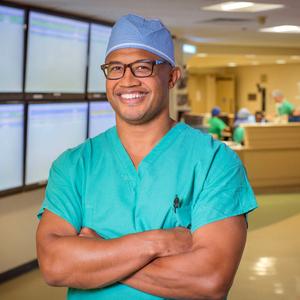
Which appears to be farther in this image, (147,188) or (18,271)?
(18,271)

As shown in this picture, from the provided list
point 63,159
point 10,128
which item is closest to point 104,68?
point 63,159

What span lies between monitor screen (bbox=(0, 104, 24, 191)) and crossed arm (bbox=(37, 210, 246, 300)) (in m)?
2.68

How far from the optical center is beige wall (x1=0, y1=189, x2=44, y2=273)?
4.35m

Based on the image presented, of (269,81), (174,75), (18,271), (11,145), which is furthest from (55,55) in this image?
(269,81)

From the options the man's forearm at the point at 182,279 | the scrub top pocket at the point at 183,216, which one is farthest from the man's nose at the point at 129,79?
the man's forearm at the point at 182,279

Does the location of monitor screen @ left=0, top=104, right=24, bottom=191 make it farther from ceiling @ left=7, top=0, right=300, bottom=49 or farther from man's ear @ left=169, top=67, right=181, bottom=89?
man's ear @ left=169, top=67, right=181, bottom=89

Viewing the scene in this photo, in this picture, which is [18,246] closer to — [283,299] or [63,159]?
[283,299]

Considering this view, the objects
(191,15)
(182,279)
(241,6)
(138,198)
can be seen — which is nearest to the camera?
(182,279)

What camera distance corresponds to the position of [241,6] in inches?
184

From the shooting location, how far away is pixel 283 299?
4066 mm

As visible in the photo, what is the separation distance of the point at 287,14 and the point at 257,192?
148 inches

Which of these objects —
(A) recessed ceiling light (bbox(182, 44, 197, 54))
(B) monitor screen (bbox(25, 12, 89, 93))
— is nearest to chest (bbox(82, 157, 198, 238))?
(B) monitor screen (bbox(25, 12, 89, 93))

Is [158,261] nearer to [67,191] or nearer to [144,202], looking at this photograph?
[144,202]

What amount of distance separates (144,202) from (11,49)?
279cm
